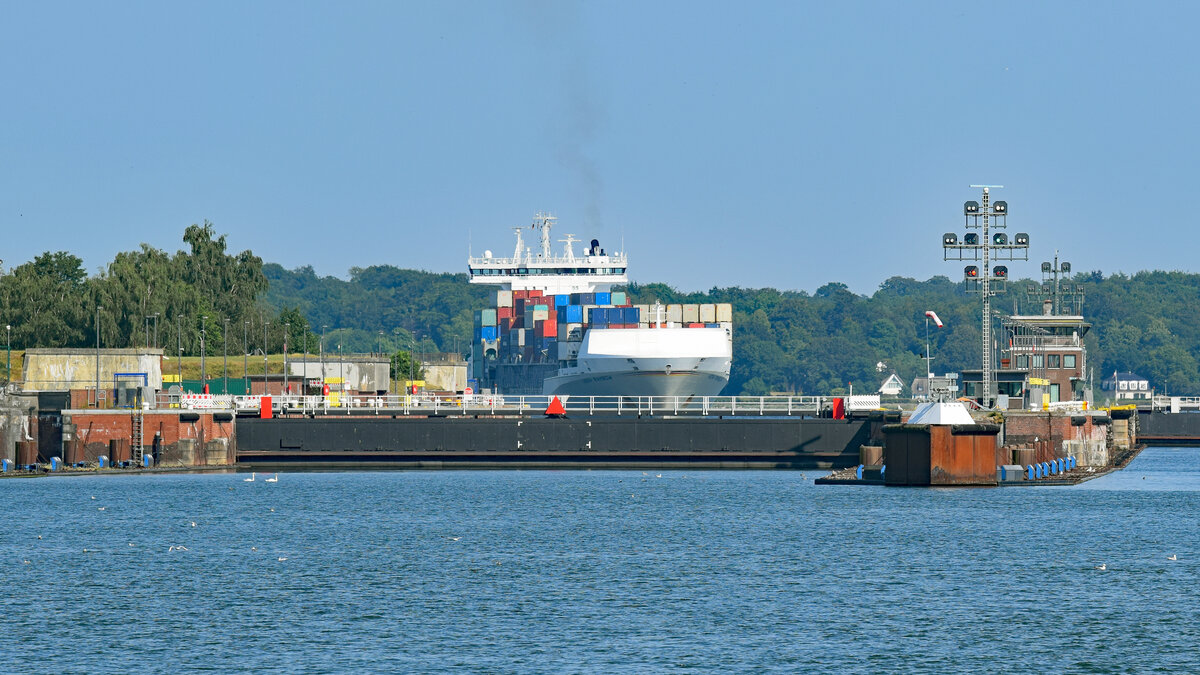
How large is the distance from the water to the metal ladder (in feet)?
35.0

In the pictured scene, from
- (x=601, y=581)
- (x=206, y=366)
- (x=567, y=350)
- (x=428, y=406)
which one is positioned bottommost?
(x=601, y=581)

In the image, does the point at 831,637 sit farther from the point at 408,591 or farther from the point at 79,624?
the point at 79,624

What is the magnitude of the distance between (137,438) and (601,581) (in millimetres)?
53569

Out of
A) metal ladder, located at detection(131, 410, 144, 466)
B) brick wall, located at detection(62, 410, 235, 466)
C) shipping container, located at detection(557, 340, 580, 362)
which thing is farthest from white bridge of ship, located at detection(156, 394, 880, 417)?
shipping container, located at detection(557, 340, 580, 362)

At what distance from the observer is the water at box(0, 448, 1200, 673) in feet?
157

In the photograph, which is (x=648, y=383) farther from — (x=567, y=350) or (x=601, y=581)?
(x=601, y=581)

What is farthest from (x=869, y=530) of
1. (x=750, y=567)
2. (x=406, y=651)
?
(x=406, y=651)

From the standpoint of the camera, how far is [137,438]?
107 m

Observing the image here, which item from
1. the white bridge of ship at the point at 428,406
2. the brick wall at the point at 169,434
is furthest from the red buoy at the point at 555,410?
the brick wall at the point at 169,434

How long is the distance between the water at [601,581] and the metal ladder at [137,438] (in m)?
10.7

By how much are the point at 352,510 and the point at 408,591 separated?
28.4 m

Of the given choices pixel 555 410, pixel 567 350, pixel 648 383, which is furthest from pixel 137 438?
pixel 567 350

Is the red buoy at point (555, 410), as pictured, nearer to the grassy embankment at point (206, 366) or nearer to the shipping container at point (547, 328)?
the grassy embankment at point (206, 366)

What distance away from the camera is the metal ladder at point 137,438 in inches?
4188
